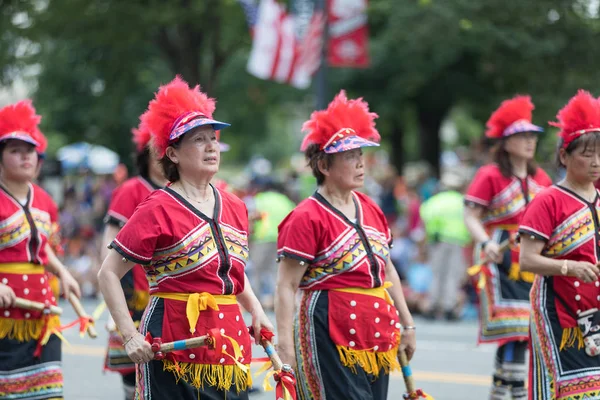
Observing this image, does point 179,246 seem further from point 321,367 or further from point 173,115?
point 321,367

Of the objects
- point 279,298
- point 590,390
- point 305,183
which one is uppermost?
point 305,183

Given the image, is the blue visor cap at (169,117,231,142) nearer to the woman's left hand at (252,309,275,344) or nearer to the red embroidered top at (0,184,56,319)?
the woman's left hand at (252,309,275,344)

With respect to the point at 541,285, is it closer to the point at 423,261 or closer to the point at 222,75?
the point at 423,261

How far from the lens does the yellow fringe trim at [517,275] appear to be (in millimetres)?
8148

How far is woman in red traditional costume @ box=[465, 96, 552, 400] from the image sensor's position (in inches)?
318

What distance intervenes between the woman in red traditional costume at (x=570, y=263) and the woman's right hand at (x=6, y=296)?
10.2ft

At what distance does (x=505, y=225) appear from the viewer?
829 cm

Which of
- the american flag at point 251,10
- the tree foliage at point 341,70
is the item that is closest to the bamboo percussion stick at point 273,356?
the tree foliage at point 341,70

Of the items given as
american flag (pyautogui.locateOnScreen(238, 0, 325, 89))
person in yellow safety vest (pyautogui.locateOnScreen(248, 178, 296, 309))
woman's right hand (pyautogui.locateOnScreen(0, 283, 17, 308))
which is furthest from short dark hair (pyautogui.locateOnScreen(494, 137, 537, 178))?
american flag (pyautogui.locateOnScreen(238, 0, 325, 89))

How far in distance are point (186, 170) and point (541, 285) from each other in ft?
7.53

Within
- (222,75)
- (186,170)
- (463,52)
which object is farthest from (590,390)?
(222,75)

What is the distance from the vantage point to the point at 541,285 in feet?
20.4

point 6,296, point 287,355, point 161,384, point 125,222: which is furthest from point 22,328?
point 161,384

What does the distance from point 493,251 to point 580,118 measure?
6.77ft
